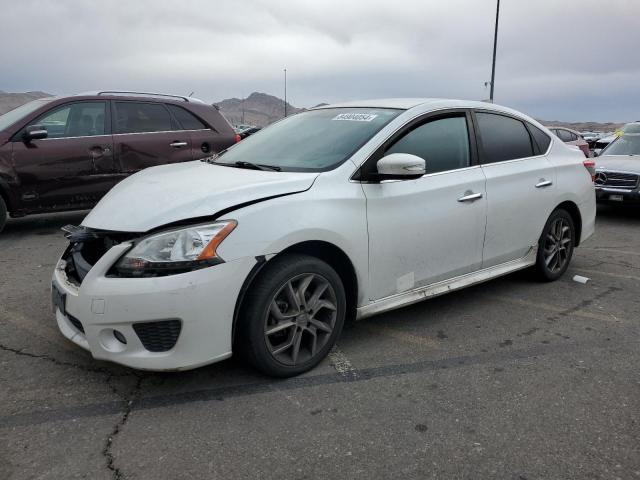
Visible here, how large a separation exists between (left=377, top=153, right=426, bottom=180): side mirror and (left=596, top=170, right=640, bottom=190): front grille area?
22.6 feet

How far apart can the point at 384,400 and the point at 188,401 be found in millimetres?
1037

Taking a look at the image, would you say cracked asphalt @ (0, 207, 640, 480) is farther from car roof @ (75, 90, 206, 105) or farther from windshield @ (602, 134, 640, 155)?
windshield @ (602, 134, 640, 155)

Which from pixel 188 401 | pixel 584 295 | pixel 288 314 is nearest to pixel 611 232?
pixel 584 295

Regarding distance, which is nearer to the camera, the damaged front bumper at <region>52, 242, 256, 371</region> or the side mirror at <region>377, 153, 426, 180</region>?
the damaged front bumper at <region>52, 242, 256, 371</region>

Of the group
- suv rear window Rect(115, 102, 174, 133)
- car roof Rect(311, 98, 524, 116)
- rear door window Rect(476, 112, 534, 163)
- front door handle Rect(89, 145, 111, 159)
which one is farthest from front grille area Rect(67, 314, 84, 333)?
suv rear window Rect(115, 102, 174, 133)

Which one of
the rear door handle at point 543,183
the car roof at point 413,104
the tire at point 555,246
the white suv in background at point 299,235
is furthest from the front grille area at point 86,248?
the tire at point 555,246

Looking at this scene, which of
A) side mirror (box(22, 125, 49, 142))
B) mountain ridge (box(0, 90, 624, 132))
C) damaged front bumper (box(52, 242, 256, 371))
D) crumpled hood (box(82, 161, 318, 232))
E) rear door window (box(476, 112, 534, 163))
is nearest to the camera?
damaged front bumper (box(52, 242, 256, 371))

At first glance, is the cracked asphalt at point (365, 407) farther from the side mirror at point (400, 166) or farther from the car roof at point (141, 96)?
the car roof at point (141, 96)

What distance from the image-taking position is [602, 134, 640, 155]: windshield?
9.66 m

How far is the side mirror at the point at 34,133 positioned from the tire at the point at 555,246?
5.61 meters

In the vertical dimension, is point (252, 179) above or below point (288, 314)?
above

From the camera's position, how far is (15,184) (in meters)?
6.44

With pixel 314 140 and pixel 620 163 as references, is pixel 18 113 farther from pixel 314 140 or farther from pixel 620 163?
pixel 620 163

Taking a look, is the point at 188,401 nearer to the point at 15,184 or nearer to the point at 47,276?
the point at 47,276
